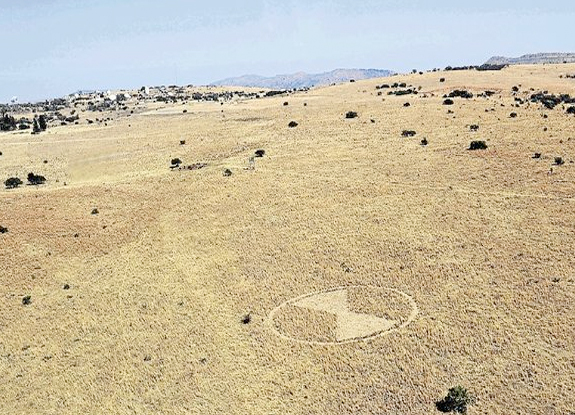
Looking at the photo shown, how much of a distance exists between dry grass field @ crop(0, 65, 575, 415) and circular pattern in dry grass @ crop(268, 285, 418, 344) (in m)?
0.17

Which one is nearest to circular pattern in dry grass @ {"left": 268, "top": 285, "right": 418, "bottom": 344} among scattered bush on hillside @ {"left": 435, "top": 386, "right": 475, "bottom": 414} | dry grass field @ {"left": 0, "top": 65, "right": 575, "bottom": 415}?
dry grass field @ {"left": 0, "top": 65, "right": 575, "bottom": 415}

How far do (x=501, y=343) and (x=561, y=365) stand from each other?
3.72 meters

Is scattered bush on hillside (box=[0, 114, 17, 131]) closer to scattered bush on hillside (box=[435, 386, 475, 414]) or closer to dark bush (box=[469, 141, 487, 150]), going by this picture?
dark bush (box=[469, 141, 487, 150])

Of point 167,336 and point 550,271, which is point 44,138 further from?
point 550,271

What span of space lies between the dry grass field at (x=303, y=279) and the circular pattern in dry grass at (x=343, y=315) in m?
0.17

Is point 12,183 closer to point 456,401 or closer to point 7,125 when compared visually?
point 456,401

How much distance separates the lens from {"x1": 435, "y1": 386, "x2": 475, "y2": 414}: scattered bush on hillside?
31.9 meters

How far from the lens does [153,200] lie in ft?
220

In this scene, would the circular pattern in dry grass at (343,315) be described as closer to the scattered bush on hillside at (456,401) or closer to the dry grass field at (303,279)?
the dry grass field at (303,279)

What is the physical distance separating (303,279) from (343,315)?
653cm

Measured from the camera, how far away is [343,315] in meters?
41.6

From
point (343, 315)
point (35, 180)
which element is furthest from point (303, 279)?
point (35, 180)

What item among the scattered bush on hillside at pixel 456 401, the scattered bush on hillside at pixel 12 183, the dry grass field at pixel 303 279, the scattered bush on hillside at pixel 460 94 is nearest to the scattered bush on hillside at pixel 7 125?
the dry grass field at pixel 303 279

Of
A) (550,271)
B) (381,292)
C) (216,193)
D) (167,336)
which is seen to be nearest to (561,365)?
(550,271)
